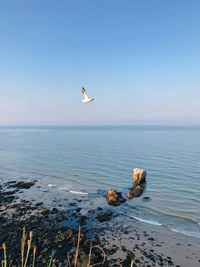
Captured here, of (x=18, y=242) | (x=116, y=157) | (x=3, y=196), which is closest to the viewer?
(x=18, y=242)

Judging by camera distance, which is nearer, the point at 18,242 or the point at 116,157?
the point at 18,242

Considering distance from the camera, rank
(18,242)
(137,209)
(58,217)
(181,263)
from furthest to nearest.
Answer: (137,209)
(58,217)
(18,242)
(181,263)

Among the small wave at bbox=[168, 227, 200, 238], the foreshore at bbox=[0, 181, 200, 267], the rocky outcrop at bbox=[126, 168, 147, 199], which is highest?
the rocky outcrop at bbox=[126, 168, 147, 199]

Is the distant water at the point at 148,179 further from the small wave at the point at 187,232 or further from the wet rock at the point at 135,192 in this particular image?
the wet rock at the point at 135,192

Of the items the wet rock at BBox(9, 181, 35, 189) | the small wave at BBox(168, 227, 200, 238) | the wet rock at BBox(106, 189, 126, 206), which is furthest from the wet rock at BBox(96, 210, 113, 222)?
the wet rock at BBox(9, 181, 35, 189)

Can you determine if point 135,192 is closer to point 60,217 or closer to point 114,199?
point 114,199

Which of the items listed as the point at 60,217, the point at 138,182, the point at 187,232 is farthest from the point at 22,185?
the point at 187,232

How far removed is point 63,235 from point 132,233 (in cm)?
570

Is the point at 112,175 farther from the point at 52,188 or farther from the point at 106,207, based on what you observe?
the point at 106,207

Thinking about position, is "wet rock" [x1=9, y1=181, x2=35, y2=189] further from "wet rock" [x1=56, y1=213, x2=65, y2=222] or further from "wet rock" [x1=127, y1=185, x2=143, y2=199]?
"wet rock" [x1=127, y1=185, x2=143, y2=199]

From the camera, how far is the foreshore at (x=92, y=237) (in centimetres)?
1405

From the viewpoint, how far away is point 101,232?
1750cm

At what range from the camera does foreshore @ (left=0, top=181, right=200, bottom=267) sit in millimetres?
14055

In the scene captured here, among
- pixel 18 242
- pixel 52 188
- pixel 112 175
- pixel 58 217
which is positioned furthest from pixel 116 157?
pixel 18 242
